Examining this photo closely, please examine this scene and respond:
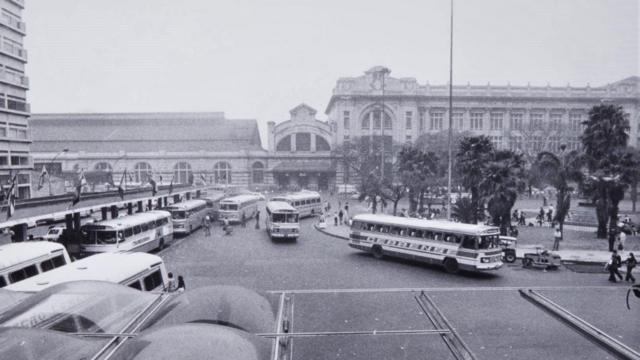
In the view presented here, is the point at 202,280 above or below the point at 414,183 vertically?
below

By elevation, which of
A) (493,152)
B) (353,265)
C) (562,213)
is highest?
(493,152)

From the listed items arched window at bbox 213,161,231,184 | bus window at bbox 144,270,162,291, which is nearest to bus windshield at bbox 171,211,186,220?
bus window at bbox 144,270,162,291

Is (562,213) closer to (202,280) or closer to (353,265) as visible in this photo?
(353,265)

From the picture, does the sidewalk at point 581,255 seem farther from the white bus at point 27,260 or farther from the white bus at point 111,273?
the white bus at point 27,260

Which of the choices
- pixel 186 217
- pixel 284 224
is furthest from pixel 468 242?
pixel 186 217

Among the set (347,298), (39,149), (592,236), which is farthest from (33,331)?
(39,149)

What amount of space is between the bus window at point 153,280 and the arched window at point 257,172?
205 ft

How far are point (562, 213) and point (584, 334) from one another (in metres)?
27.8

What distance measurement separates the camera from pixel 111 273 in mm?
11156

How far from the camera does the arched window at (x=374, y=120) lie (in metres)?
78.1

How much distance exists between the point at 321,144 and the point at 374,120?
10347 mm

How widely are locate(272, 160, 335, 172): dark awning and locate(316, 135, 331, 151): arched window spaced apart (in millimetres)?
3172

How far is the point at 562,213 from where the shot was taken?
2844cm

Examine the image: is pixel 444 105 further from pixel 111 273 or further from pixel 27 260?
pixel 111 273
